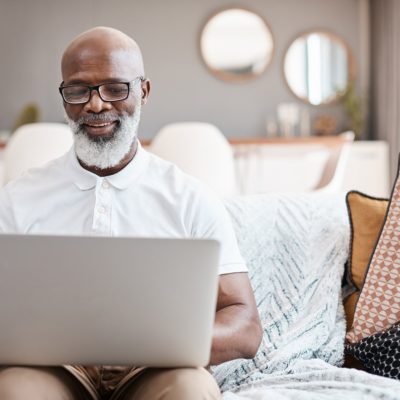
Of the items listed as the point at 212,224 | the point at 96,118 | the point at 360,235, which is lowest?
the point at 360,235

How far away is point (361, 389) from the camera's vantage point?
160 centimetres

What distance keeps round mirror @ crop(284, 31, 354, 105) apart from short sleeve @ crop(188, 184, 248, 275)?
5.13m

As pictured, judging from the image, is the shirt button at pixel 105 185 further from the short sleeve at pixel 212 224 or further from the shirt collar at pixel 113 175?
the short sleeve at pixel 212 224

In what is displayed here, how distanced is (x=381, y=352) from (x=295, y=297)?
30cm

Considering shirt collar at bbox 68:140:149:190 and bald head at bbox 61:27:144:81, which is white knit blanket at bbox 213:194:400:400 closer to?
shirt collar at bbox 68:140:149:190

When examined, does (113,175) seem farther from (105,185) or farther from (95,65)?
(95,65)

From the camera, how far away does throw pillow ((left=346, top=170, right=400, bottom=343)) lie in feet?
6.35

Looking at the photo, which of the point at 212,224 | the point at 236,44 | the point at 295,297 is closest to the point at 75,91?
the point at 212,224

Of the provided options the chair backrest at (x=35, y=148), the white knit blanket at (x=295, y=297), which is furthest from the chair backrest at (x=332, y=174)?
the white knit blanket at (x=295, y=297)

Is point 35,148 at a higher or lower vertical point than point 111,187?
lower

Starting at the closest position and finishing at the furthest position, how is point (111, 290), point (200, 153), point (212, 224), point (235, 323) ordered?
point (111, 290) → point (235, 323) → point (212, 224) → point (200, 153)

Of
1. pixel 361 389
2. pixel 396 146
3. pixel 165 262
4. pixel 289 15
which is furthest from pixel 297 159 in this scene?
pixel 165 262

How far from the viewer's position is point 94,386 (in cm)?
159

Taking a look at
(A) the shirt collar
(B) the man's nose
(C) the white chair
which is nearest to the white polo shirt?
(A) the shirt collar
